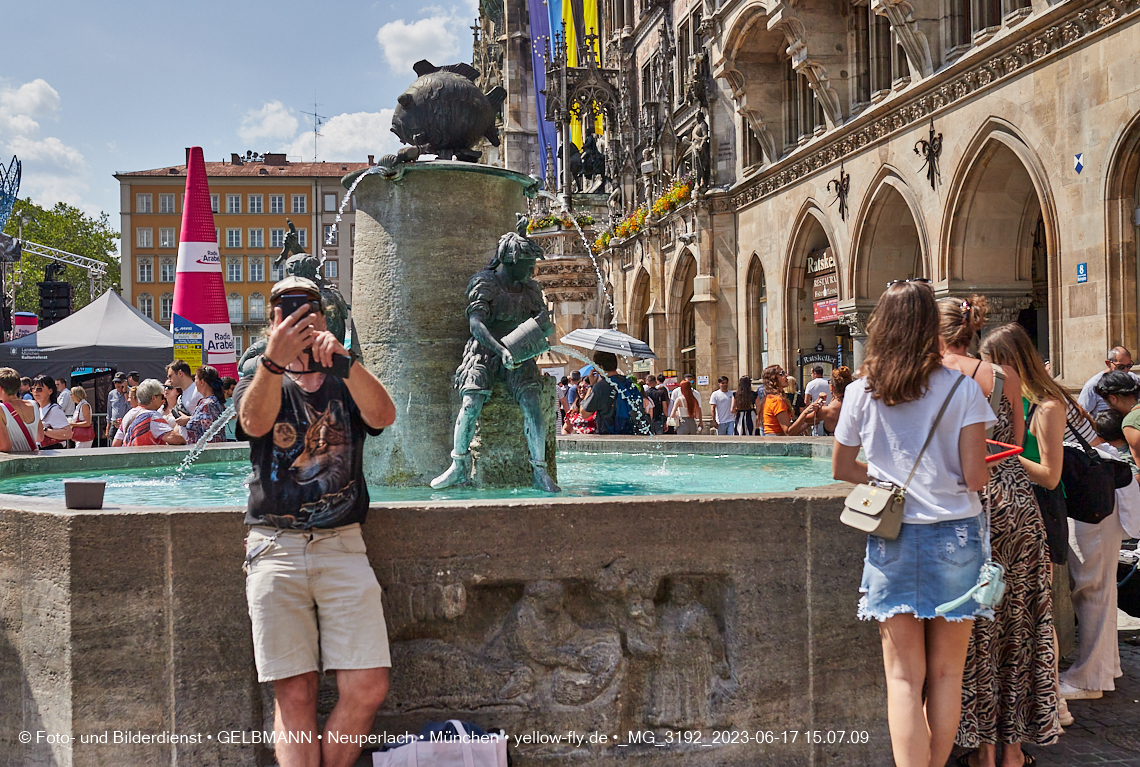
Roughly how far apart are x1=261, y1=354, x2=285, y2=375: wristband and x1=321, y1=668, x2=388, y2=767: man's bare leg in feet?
3.20

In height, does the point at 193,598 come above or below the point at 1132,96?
below

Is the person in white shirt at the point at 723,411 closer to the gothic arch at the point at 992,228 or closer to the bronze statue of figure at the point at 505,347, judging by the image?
the gothic arch at the point at 992,228

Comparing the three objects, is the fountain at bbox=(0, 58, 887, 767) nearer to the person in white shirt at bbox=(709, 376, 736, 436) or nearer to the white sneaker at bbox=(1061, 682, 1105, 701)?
the white sneaker at bbox=(1061, 682, 1105, 701)

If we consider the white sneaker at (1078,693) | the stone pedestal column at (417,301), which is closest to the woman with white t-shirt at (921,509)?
the white sneaker at (1078,693)

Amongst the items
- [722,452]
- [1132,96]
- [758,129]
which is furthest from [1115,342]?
[758,129]

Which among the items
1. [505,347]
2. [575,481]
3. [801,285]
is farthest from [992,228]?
[505,347]

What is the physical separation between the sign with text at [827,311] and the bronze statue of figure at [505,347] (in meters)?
15.5

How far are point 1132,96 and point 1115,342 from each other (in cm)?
280

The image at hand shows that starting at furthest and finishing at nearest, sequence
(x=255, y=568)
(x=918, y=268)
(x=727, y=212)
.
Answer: (x=727, y=212)
(x=918, y=268)
(x=255, y=568)

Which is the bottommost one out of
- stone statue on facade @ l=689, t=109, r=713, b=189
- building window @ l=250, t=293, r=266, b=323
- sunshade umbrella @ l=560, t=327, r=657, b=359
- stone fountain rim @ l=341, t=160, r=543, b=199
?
sunshade umbrella @ l=560, t=327, r=657, b=359

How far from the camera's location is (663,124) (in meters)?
30.3

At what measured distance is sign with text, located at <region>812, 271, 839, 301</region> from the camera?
826 inches

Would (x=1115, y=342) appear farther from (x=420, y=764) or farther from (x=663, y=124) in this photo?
(x=663, y=124)

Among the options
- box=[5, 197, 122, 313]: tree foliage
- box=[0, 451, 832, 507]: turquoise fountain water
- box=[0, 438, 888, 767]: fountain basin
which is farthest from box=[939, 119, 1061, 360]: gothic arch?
box=[5, 197, 122, 313]: tree foliage
